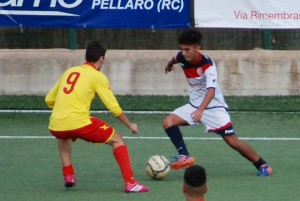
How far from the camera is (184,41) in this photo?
34.3ft

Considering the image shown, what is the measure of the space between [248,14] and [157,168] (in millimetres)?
6148

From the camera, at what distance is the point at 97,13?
16250mm

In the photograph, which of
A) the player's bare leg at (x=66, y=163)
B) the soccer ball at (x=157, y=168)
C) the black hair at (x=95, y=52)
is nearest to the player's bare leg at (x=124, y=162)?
the player's bare leg at (x=66, y=163)

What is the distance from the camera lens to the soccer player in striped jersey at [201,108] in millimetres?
10453

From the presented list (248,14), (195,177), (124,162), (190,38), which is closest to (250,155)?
(190,38)

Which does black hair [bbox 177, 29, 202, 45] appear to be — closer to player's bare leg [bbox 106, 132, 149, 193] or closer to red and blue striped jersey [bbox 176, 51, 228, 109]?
red and blue striped jersey [bbox 176, 51, 228, 109]

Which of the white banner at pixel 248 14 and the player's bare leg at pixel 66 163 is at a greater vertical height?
the white banner at pixel 248 14

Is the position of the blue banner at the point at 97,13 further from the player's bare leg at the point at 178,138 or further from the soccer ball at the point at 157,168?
the soccer ball at the point at 157,168

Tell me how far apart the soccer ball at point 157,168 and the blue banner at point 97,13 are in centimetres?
591

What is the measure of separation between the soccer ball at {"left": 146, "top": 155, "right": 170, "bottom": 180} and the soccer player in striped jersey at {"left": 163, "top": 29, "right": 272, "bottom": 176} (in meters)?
0.38

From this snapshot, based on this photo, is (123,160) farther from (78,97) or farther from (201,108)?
(201,108)

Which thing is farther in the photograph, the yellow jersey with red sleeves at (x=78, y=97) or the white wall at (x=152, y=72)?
the white wall at (x=152, y=72)

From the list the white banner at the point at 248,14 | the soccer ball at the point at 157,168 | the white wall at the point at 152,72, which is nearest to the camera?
the soccer ball at the point at 157,168

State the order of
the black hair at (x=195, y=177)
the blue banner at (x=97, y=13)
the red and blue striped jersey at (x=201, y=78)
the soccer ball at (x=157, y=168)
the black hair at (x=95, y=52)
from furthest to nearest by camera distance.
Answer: the blue banner at (x=97, y=13) < the red and blue striped jersey at (x=201, y=78) < the soccer ball at (x=157, y=168) < the black hair at (x=95, y=52) < the black hair at (x=195, y=177)
